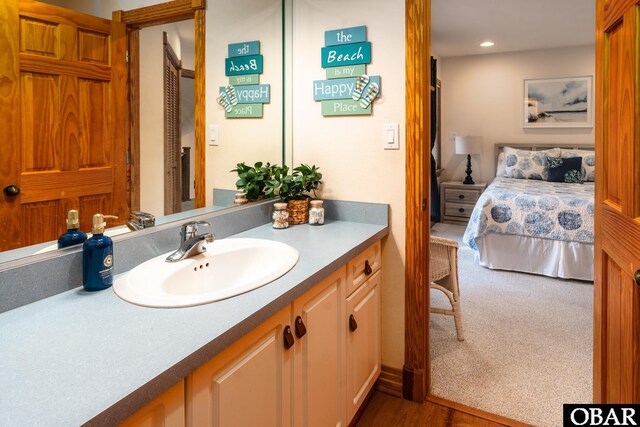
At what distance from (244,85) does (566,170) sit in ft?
14.5

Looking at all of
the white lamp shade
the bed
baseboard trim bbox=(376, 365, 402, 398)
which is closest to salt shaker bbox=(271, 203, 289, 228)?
baseboard trim bbox=(376, 365, 402, 398)

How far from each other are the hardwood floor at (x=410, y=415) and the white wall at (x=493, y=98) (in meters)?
5.02

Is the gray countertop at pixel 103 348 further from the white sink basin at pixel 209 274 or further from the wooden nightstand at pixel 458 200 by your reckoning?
the wooden nightstand at pixel 458 200

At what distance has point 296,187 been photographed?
6.78 ft

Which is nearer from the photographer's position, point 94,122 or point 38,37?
point 38,37

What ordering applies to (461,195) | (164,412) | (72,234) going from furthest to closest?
1. (461,195)
2. (72,234)
3. (164,412)

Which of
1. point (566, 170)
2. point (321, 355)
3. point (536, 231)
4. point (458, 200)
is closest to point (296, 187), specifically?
point (321, 355)

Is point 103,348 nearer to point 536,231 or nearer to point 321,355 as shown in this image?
point 321,355

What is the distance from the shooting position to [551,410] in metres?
1.99

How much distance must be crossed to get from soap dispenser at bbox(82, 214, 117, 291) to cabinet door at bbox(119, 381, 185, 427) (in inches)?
17.9

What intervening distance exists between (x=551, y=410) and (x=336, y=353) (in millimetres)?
1168

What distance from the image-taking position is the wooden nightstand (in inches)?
236

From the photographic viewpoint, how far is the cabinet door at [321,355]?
131 centimetres

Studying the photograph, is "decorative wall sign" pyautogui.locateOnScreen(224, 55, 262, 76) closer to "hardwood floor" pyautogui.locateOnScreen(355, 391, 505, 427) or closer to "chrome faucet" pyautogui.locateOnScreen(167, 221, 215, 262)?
"chrome faucet" pyautogui.locateOnScreen(167, 221, 215, 262)
